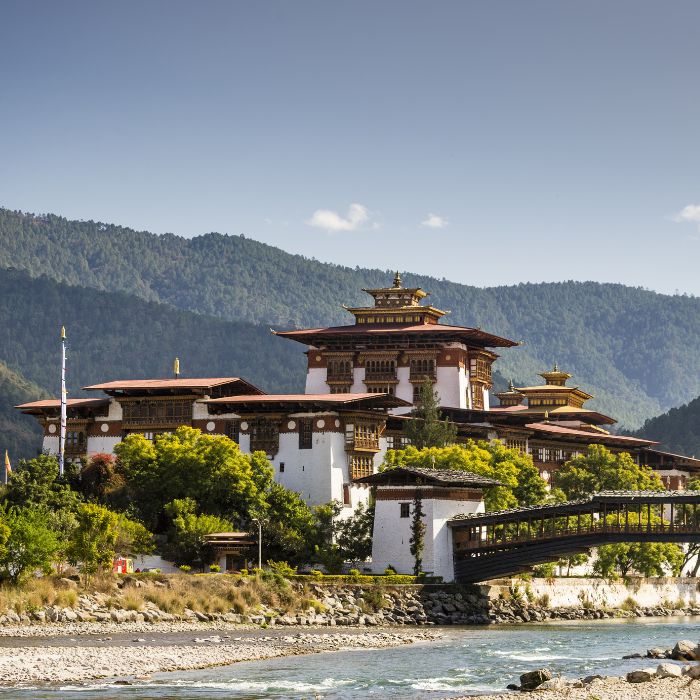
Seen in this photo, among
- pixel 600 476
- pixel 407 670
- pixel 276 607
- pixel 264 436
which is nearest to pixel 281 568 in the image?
pixel 276 607

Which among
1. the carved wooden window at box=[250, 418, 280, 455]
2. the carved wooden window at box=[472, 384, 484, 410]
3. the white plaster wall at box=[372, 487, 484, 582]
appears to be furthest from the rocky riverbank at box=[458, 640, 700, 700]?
the carved wooden window at box=[472, 384, 484, 410]

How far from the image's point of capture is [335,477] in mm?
113000

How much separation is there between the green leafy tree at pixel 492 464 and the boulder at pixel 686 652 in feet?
129

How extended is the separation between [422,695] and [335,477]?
173ft

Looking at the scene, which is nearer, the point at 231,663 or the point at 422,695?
the point at 422,695

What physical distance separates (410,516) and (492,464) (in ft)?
65.6

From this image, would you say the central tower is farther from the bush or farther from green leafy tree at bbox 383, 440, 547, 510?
the bush

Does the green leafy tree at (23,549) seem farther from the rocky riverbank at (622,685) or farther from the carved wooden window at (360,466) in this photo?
the rocky riverbank at (622,685)

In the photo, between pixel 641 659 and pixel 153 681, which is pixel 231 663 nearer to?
pixel 153 681

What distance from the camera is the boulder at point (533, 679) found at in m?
60.8

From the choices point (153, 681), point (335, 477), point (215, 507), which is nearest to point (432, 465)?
point (335, 477)

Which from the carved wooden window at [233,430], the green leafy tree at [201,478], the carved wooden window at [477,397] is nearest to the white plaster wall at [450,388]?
the carved wooden window at [477,397]

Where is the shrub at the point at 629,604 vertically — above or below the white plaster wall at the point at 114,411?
below

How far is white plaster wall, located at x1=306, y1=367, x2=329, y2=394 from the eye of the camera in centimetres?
14125
